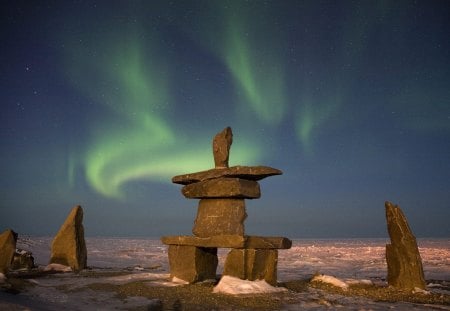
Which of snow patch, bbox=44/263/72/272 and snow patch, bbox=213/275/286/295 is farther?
snow patch, bbox=44/263/72/272

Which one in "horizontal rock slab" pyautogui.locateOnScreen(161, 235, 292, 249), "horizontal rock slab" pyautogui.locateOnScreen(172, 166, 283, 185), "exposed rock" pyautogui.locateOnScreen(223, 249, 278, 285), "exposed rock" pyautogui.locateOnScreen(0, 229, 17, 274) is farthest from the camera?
"exposed rock" pyautogui.locateOnScreen(0, 229, 17, 274)

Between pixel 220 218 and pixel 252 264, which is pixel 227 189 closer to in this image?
pixel 220 218

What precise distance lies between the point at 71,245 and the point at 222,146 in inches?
333

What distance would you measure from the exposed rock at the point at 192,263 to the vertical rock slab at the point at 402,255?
5964mm

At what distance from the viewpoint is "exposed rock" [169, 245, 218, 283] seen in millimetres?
12875

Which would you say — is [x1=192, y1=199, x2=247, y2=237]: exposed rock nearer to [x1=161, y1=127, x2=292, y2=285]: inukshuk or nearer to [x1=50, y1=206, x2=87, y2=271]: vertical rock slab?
[x1=161, y1=127, x2=292, y2=285]: inukshuk

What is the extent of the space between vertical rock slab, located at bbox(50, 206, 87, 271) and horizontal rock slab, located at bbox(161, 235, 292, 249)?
20.8 ft

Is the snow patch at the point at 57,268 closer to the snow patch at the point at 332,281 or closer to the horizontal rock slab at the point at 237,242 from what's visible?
the horizontal rock slab at the point at 237,242

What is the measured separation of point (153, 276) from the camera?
14156mm

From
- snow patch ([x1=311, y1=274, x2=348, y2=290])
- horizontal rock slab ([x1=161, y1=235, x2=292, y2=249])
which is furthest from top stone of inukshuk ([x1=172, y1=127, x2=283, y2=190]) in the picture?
snow patch ([x1=311, y1=274, x2=348, y2=290])

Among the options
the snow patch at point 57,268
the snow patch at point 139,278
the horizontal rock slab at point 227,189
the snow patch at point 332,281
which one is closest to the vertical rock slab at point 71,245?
the snow patch at point 57,268

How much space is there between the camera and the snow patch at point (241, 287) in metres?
11.1

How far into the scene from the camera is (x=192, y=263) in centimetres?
1288

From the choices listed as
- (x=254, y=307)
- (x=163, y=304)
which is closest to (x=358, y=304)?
(x=254, y=307)
